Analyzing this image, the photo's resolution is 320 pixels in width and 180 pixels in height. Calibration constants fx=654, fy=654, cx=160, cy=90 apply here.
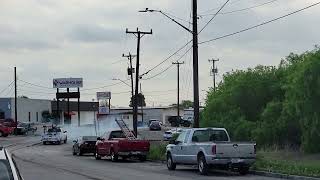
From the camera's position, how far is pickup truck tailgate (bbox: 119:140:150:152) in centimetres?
3559

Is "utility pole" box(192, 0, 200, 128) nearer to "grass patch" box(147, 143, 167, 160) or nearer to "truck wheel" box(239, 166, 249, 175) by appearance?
"grass patch" box(147, 143, 167, 160)

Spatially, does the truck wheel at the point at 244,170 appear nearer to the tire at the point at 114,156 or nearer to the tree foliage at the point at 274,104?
the tree foliage at the point at 274,104

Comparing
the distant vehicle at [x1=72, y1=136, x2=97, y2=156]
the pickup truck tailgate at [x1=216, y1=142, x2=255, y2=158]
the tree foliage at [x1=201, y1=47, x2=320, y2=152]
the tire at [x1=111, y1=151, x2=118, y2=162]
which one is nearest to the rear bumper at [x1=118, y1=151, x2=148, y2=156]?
the tire at [x1=111, y1=151, x2=118, y2=162]

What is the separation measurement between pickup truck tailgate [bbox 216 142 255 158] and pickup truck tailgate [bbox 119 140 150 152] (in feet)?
38.6

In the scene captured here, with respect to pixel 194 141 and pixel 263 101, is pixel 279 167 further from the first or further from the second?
pixel 263 101

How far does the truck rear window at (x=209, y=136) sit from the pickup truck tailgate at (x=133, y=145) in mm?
9520

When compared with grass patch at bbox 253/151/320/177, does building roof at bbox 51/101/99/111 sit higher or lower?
higher

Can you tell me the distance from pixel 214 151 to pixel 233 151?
728 mm

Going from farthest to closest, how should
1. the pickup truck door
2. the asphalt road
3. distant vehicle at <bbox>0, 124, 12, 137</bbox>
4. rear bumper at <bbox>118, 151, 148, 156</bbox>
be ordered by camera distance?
1. distant vehicle at <bbox>0, 124, 12, 137</bbox>
2. rear bumper at <bbox>118, 151, 148, 156</bbox>
3. the pickup truck door
4. the asphalt road

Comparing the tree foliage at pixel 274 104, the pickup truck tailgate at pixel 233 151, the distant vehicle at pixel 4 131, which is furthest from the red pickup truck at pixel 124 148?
the distant vehicle at pixel 4 131

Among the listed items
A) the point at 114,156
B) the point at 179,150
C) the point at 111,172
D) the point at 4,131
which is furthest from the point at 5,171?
the point at 4,131

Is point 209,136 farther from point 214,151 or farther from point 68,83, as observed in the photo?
point 68,83

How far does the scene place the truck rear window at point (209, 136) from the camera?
26.6 meters

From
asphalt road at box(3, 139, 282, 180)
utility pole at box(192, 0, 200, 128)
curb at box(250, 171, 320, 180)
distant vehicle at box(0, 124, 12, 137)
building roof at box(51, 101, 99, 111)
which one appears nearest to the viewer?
curb at box(250, 171, 320, 180)
